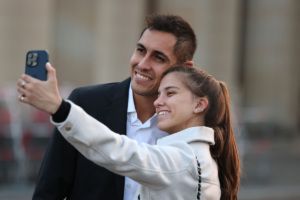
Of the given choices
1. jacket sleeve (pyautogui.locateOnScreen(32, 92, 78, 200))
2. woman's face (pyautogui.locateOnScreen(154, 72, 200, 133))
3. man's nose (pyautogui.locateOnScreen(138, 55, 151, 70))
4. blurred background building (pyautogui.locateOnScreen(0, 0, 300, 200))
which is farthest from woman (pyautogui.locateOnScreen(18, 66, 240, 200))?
blurred background building (pyautogui.locateOnScreen(0, 0, 300, 200))

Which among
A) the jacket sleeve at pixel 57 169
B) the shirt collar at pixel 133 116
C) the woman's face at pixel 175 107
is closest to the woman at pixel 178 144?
the woman's face at pixel 175 107

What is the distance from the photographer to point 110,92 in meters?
3.74

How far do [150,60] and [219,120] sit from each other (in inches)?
17.1

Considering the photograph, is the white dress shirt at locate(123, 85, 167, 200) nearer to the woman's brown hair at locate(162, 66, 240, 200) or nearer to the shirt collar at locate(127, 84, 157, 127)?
the shirt collar at locate(127, 84, 157, 127)

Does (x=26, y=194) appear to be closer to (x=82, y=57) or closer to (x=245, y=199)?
(x=245, y=199)

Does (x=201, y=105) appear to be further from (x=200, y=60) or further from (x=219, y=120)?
(x=200, y=60)

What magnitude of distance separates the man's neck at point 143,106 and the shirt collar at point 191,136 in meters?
0.50

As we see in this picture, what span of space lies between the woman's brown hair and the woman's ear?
0.05 ft

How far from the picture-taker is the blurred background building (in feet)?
42.2

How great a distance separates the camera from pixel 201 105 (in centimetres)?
328

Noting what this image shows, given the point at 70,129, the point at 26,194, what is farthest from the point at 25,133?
the point at 70,129

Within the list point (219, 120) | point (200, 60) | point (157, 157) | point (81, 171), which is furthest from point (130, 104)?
point (200, 60)

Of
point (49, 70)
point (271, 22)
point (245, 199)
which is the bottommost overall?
point (245, 199)

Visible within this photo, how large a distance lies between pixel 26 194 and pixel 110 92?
8591mm
